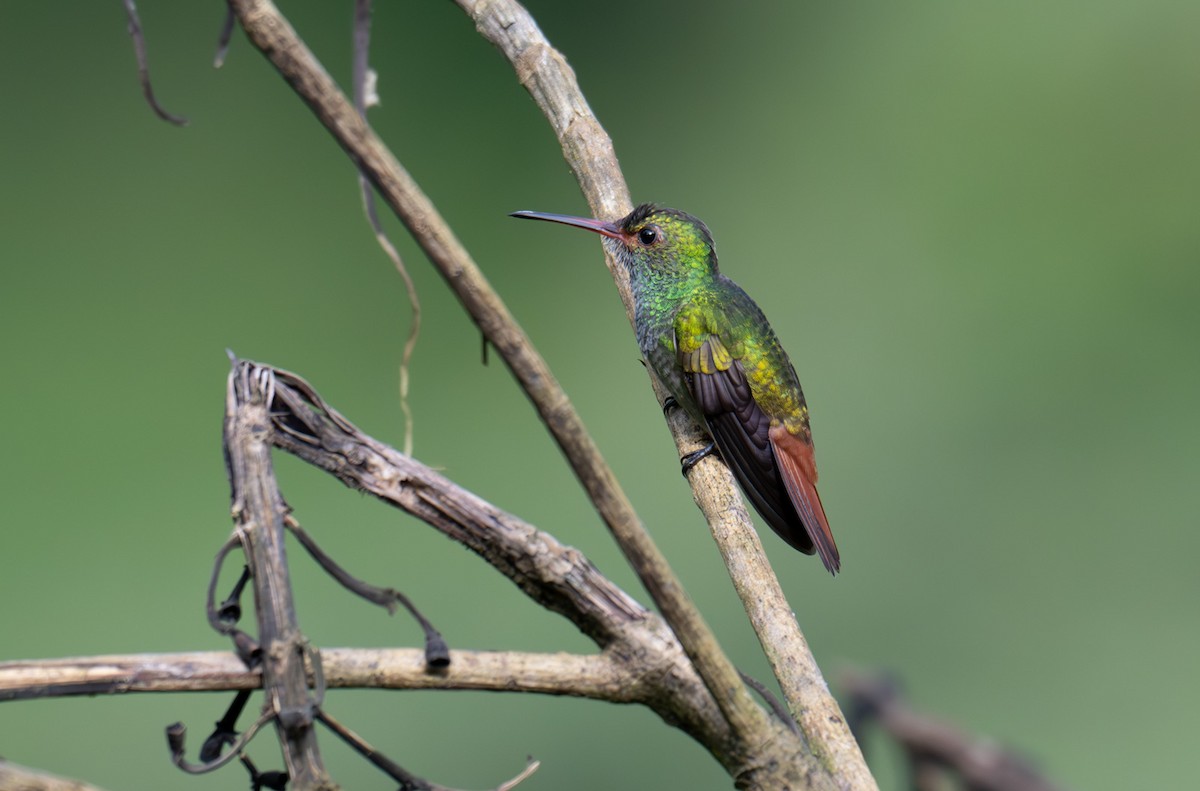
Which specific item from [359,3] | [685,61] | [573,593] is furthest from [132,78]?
[573,593]

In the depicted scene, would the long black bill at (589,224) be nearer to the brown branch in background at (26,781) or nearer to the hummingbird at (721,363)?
the hummingbird at (721,363)

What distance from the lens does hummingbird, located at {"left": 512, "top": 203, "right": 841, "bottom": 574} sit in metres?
1.55

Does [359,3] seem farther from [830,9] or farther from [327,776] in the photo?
[830,9]

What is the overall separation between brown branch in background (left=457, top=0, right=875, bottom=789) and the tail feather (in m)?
0.13

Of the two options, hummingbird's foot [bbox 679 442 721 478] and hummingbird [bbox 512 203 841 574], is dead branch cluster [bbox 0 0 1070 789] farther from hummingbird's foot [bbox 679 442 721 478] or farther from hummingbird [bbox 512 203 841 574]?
hummingbird [bbox 512 203 841 574]

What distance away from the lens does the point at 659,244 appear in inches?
65.5

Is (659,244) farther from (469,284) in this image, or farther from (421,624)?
(469,284)

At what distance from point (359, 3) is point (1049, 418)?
2.34 meters

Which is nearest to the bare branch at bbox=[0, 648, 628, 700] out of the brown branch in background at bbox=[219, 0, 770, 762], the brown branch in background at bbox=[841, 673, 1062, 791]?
the brown branch in background at bbox=[219, 0, 770, 762]

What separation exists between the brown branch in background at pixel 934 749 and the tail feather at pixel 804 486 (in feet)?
0.75

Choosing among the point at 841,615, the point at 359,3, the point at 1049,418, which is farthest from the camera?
the point at 1049,418

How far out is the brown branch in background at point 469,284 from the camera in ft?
1.58

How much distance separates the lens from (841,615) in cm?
253

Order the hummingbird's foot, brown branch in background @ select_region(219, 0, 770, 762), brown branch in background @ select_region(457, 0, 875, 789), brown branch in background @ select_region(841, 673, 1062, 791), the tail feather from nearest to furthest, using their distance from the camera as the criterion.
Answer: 1. brown branch in background @ select_region(219, 0, 770, 762)
2. brown branch in background @ select_region(457, 0, 875, 789)
3. brown branch in background @ select_region(841, 673, 1062, 791)
4. the hummingbird's foot
5. the tail feather
